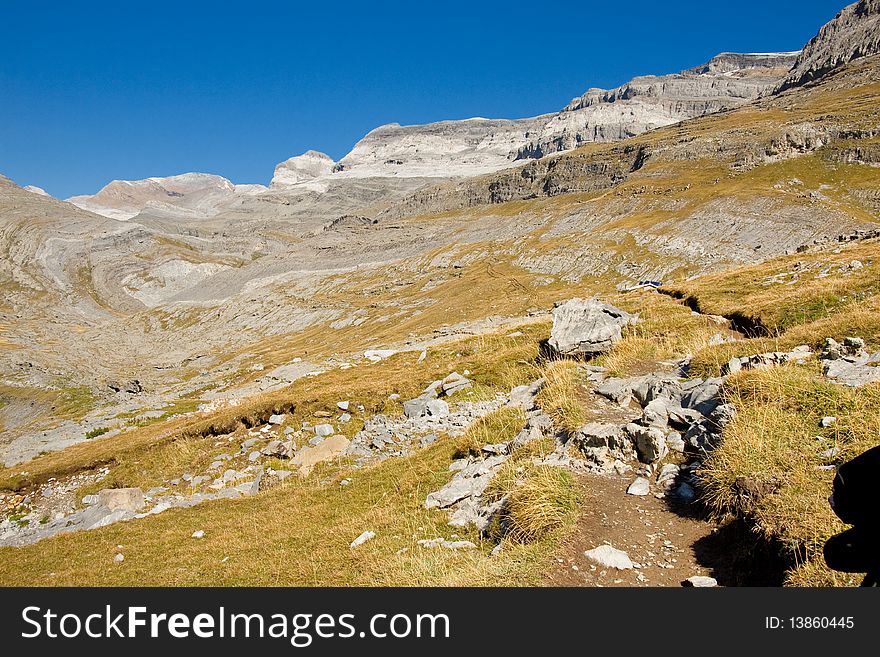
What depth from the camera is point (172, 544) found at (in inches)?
502

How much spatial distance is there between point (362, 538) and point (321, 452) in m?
9.30

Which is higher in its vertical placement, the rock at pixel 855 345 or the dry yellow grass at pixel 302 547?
the rock at pixel 855 345

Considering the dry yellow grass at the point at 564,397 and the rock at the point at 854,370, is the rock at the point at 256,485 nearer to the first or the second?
the dry yellow grass at the point at 564,397

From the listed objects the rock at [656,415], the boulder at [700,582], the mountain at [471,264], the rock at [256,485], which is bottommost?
the rock at [256,485]

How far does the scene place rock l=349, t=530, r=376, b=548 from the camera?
388 inches

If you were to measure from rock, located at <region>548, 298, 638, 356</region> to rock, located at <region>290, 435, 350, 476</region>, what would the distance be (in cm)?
1002

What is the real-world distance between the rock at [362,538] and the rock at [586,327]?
11887 millimetres

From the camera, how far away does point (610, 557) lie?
700 cm

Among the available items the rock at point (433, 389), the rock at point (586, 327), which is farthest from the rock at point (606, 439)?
the rock at point (433, 389)

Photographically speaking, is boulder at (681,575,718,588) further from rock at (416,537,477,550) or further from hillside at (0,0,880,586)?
rock at (416,537,477,550)

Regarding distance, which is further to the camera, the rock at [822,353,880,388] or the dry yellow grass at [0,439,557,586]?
the rock at [822,353,880,388]

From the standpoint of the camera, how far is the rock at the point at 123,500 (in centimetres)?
1764

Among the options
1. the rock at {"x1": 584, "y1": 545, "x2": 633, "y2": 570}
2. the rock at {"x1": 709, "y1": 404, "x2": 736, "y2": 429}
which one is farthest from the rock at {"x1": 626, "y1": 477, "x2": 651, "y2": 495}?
the rock at {"x1": 584, "y1": 545, "x2": 633, "y2": 570}
